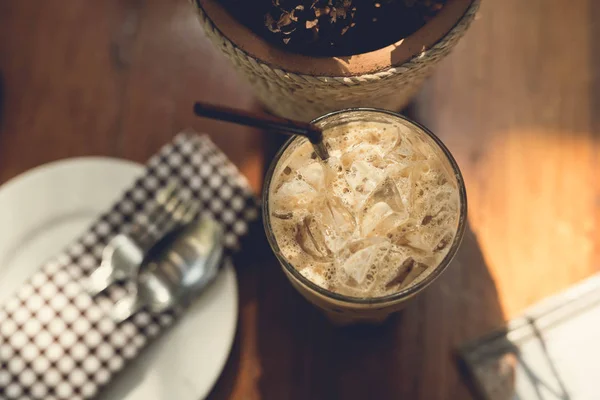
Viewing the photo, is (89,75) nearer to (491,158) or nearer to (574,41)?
(491,158)

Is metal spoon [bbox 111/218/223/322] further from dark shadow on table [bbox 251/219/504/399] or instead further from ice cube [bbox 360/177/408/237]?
ice cube [bbox 360/177/408/237]

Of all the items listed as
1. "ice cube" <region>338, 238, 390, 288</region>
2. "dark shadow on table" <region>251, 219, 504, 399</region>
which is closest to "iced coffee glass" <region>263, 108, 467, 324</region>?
"ice cube" <region>338, 238, 390, 288</region>

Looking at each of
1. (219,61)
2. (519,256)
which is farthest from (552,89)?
(219,61)

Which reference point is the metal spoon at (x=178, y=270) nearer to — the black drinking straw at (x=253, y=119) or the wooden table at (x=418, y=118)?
the wooden table at (x=418, y=118)

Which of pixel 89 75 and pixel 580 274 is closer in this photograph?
pixel 580 274

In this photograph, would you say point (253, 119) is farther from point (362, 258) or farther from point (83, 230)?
point (83, 230)

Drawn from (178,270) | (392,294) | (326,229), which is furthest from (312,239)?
(178,270)

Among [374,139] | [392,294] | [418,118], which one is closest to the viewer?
[392,294]
